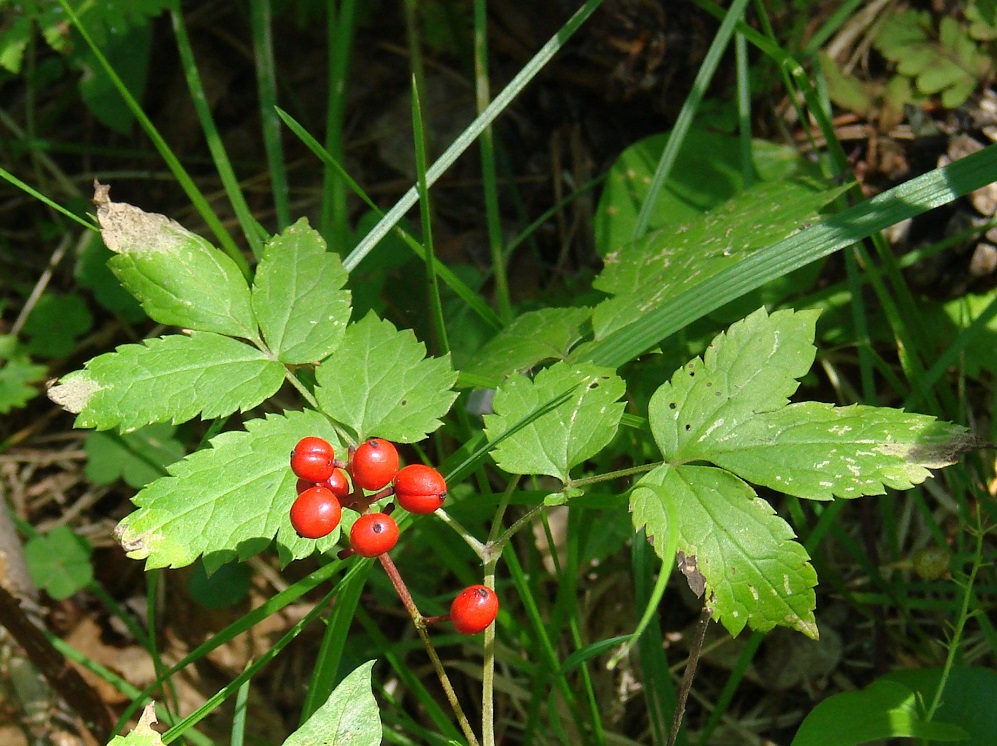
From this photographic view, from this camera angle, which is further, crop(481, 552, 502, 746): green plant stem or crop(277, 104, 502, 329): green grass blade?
crop(277, 104, 502, 329): green grass blade

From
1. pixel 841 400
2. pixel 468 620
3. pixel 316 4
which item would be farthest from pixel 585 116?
pixel 468 620

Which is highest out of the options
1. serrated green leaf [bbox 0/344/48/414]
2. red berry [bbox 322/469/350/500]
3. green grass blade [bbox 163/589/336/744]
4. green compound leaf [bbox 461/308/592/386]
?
serrated green leaf [bbox 0/344/48/414]

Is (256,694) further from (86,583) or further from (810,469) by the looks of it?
(810,469)

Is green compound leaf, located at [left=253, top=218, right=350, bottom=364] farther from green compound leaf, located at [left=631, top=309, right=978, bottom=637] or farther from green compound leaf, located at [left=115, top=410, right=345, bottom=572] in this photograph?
green compound leaf, located at [left=631, top=309, right=978, bottom=637]

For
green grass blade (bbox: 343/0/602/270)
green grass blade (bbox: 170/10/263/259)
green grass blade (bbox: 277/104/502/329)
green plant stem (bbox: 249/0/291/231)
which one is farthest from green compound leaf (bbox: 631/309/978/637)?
green plant stem (bbox: 249/0/291/231)

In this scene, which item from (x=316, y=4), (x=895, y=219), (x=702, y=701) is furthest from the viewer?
(x=316, y=4)

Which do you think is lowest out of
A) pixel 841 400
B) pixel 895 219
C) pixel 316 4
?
pixel 841 400

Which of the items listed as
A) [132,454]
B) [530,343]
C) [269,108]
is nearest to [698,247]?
[530,343]
